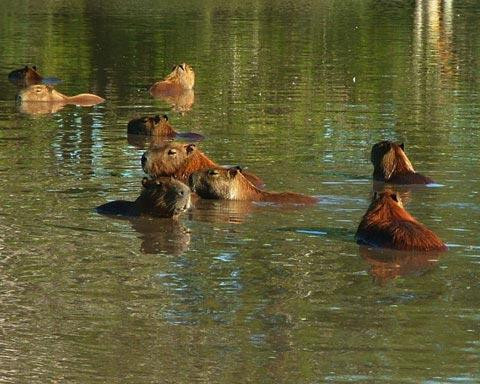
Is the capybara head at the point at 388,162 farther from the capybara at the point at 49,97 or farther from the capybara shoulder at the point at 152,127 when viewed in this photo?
the capybara at the point at 49,97

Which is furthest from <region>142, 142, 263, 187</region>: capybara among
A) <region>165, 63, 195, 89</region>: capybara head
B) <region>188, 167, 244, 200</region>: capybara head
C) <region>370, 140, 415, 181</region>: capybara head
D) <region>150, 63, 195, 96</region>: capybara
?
<region>165, 63, 195, 89</region>: capybara head

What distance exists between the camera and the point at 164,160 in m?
14.2

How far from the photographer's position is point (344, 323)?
8969mm

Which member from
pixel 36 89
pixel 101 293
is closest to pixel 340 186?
pixel 101 293

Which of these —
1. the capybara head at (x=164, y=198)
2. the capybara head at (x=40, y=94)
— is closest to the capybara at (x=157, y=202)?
the capybara head at (x=164, y=198)

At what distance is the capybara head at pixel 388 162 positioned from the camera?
1428 cm

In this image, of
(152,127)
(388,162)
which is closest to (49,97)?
(152,127)

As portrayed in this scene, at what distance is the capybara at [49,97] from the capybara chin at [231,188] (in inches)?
335

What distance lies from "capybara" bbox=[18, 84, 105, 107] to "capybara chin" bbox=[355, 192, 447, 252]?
11.0m

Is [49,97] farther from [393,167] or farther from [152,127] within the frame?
[393,167]

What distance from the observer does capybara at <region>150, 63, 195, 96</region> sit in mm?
23328

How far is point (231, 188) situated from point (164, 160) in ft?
4.15

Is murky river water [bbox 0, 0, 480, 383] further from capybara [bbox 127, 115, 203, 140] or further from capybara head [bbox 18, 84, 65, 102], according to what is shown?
capybara head [bbox 18, 84, 65, 102]

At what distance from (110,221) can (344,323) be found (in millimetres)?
3757
